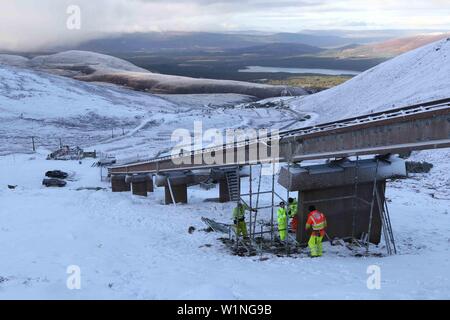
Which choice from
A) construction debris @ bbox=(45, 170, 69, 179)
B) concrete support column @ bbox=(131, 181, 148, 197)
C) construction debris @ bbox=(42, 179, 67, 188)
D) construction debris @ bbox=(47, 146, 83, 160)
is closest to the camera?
concrete support column @ bbox=(131, 181, 148, 197)

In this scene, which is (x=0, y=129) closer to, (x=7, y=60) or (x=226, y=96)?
(x=226, y=96)

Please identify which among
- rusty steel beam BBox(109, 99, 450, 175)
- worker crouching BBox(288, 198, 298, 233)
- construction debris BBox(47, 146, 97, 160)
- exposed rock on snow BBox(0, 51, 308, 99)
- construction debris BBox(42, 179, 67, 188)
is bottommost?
Result: construction debris BBox(42, 179, 67, 188)

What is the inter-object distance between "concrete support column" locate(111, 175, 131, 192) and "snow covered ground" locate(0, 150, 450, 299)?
400cm

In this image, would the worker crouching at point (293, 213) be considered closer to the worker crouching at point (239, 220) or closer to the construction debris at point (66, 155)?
the worker crouching at point (239, 220)

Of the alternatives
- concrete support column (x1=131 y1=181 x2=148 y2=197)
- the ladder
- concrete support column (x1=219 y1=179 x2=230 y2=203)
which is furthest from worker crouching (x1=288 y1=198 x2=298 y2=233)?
concrete support column (x1=131 y1=181 x2=148 y2=197)

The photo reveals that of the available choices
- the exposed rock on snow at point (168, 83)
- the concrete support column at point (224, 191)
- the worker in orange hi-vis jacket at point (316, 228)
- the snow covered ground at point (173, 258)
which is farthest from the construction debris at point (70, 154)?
the exposed rock on snow at point (168, 83)

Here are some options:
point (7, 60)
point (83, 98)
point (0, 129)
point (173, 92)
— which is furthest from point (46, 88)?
point (7, 60)

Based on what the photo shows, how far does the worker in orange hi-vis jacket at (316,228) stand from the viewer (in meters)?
14.2

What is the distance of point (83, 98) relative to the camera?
2970 inches

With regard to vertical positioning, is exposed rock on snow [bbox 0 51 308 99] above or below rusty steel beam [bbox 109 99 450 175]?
above

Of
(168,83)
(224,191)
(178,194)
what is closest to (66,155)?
(178,194)

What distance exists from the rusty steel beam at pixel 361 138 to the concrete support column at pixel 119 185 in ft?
26.9

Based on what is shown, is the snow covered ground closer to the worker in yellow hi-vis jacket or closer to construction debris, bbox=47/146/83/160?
the worker in yellow hi-vis jacket

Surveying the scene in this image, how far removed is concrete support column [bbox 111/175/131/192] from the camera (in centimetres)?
2831
